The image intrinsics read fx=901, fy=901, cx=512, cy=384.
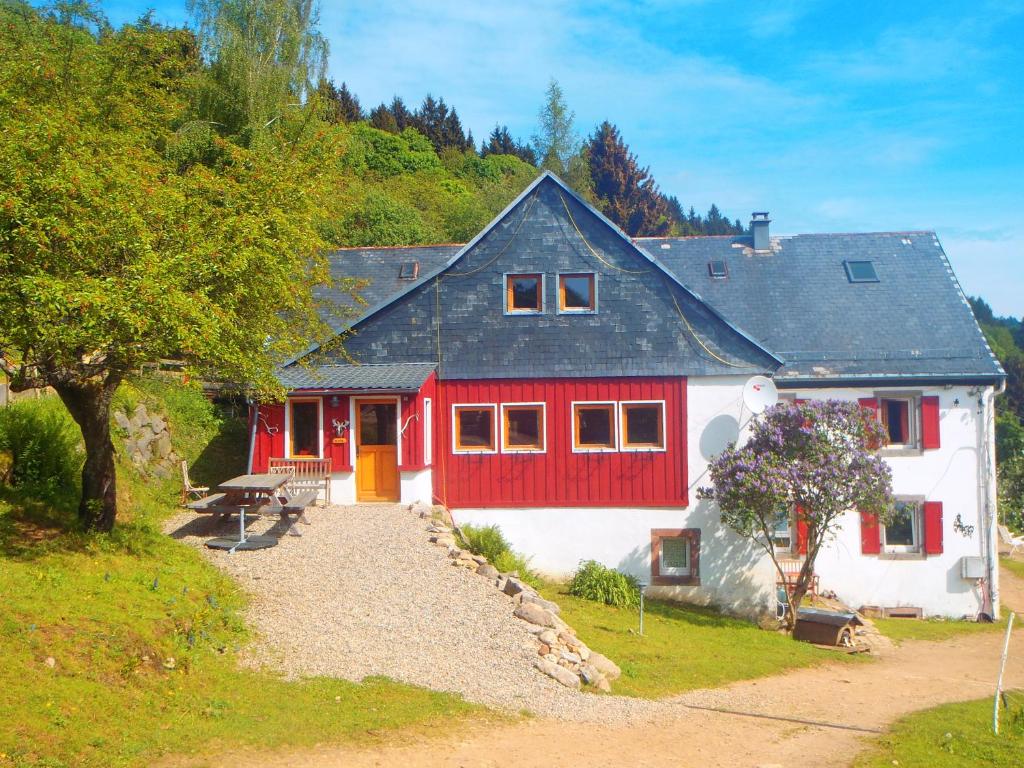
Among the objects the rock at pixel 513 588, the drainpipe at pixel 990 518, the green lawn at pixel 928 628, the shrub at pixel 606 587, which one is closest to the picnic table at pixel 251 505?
the rock at pixel 513 588

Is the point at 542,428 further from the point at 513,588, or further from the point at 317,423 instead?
the point at 513,588

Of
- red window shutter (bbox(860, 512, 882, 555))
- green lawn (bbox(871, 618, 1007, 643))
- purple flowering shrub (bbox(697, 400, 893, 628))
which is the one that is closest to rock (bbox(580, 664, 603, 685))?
purple flowering shrub (bbox(697, 400, 893, 628))

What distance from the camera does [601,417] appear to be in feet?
65.5

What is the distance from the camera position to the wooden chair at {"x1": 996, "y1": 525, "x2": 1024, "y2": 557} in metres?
31.0

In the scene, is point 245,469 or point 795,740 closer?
point 795,740

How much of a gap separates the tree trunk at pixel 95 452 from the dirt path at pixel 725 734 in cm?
602

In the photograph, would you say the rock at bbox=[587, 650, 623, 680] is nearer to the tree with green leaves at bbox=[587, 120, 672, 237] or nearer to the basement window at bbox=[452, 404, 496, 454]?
the basement window at bbox=[452, 404, 496, 454]

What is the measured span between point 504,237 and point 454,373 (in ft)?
10.8

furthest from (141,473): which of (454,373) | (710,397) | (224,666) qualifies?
(710,397)

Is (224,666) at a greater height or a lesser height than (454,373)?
lesser

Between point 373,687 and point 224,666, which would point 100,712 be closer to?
point 224,666

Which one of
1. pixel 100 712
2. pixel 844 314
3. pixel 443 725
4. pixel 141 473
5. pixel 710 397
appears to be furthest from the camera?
pixel 844 314

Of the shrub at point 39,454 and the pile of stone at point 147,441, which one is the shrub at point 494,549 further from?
the shrub at point 39,454

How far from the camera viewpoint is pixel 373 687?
1034cm
